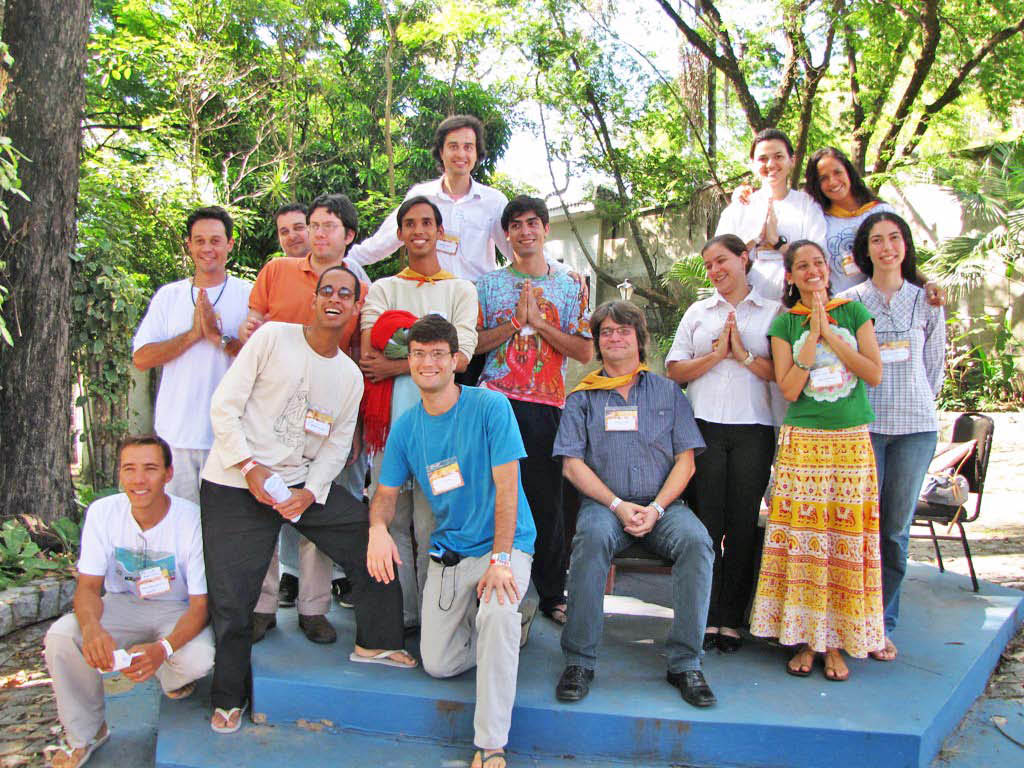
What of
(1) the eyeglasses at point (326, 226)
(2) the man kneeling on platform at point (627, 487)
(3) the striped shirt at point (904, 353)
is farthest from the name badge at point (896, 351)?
(1) the eyeglasses at point (326, 226)

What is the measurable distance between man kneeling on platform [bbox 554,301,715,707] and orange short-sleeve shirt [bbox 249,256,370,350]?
1097 mm

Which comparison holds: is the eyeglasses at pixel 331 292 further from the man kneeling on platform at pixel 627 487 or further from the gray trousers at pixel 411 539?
the man kneeling on platform at pixel 627 487

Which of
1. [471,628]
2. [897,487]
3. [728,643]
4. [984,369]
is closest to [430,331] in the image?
[471,628]

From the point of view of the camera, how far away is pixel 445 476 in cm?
320

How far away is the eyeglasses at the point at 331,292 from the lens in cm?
329

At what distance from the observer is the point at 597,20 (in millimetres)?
12594

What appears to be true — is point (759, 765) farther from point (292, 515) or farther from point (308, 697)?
point (292, 515)

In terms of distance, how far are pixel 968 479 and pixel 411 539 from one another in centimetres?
343

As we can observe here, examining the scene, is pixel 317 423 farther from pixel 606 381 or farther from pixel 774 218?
pixel 774 218

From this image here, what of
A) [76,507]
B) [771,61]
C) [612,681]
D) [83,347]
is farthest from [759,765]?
[771,61]

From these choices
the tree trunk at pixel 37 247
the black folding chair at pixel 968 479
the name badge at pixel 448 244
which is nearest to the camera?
the name badge at pixel 448 244

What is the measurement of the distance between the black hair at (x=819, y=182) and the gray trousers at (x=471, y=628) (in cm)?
233

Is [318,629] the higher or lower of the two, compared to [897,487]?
lower

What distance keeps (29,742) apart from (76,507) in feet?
7.92
